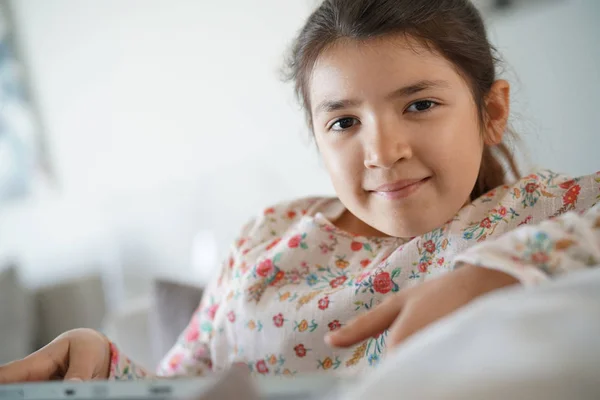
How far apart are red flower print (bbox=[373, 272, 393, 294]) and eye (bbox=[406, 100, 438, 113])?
0.73ft

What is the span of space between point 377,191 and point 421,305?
305 millimetres

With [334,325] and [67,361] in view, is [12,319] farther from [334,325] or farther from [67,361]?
[334,325]

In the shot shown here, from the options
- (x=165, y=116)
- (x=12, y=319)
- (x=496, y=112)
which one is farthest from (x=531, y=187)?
(x=12, y=319)

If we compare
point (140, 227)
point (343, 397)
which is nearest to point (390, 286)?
point (343, 397)

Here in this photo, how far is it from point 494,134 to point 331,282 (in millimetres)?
330

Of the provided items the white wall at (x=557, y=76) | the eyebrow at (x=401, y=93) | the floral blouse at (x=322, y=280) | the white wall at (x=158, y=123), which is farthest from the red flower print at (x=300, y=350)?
the white wall at (x=158, y=123)

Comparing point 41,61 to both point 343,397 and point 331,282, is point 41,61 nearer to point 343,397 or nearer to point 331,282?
point 331,282

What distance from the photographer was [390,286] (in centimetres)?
73

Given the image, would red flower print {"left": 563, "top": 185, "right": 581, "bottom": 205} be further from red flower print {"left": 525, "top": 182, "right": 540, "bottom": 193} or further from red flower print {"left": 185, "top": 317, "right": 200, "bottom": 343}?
red flower print {"left": 185, "top": 317, "right": 200, "bottom": 343}

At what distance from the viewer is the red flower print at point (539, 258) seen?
0.42m

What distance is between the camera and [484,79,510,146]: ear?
Answer: 2.64ft

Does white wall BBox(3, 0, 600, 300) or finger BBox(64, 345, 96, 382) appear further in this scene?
white wall BBox(3, 0, 600, 300)

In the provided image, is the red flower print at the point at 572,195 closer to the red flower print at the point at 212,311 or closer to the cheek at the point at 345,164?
the cheek at the point at 345,164

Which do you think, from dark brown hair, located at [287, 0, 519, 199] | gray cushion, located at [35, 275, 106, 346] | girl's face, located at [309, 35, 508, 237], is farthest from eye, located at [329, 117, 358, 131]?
gray cushion, located at [35, 275, 106, 346]
